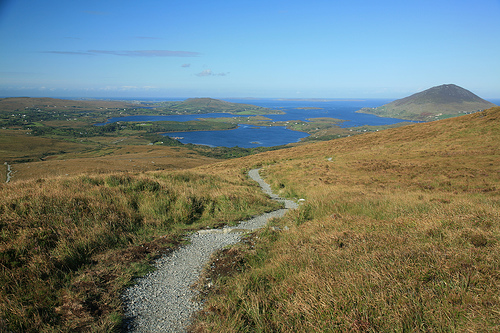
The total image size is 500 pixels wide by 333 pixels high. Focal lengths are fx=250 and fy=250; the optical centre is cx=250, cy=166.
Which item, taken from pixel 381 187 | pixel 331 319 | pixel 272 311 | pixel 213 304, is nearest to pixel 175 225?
pixel 213 304

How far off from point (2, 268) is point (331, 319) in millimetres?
6129

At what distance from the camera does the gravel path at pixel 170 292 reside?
409 centimetres

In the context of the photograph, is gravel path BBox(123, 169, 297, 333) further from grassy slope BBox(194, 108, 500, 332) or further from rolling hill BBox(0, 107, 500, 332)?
grassy slope BBox(194, 108, 500, 332)

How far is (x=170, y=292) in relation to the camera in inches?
194

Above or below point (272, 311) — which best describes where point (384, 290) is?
above

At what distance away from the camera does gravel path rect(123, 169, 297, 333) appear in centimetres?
409

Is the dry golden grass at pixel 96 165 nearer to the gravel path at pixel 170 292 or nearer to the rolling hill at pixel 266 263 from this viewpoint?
the rolling hill at pixel 266 263

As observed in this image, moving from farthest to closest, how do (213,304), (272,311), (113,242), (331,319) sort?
(113,242)
(213,304)
(272,311)
(331,319)

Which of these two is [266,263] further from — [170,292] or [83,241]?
[83,241]

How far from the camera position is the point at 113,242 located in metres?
6.84

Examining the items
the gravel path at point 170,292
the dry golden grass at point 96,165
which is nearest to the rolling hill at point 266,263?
the gravel path at point 170,292

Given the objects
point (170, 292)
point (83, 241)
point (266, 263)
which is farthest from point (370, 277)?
point (83, 241)

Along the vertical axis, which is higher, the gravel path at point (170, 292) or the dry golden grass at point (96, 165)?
the gravel path at point (170, 292)

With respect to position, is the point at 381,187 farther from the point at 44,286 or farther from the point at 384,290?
the point at 44,286
